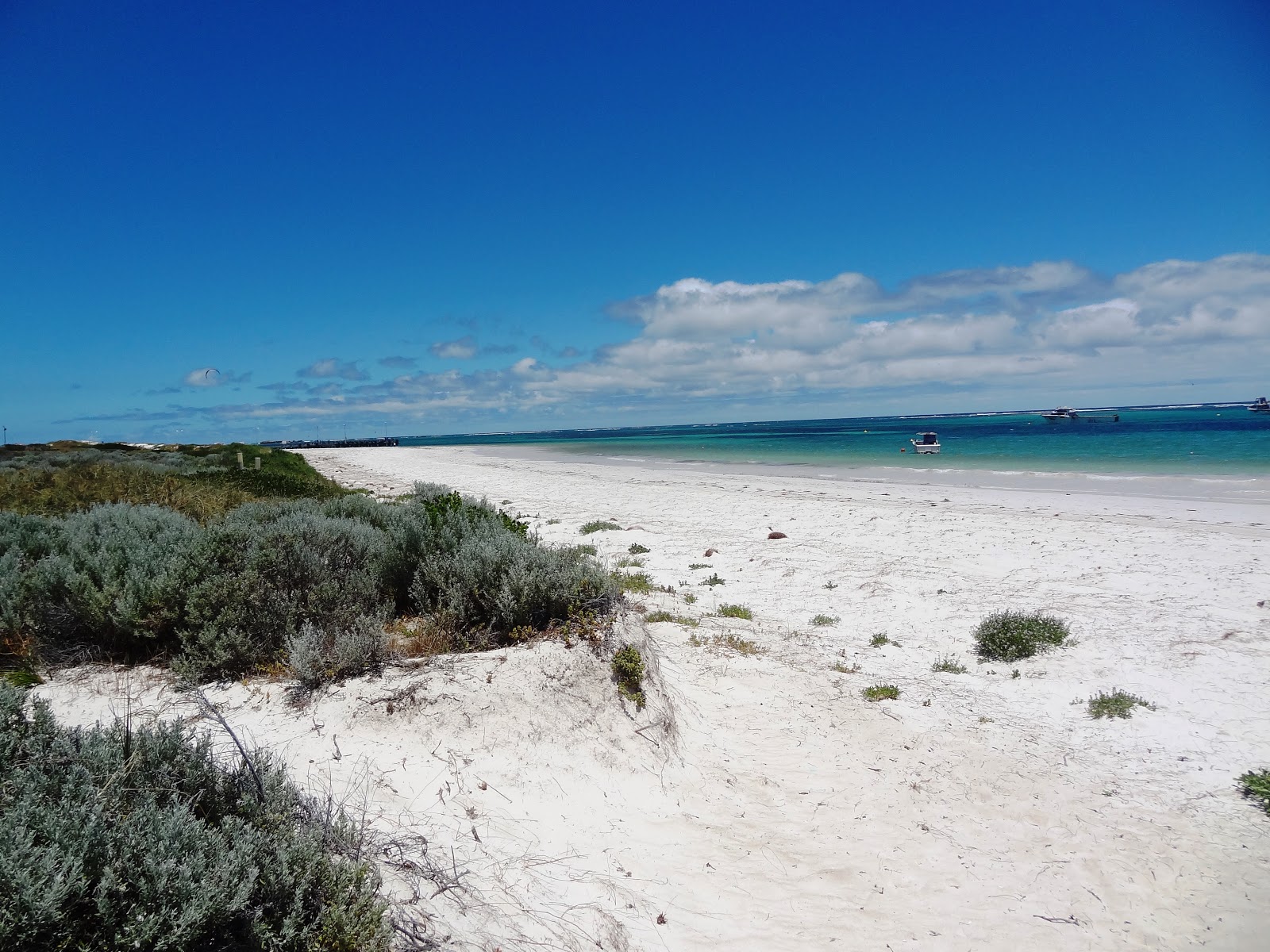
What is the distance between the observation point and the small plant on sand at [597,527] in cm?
1471

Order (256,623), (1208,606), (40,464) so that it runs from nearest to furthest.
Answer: (256,623) → (1208,606) → (40,464)

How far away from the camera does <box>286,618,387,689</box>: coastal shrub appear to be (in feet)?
15.4

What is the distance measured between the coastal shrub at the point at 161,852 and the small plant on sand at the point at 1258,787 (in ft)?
19.1

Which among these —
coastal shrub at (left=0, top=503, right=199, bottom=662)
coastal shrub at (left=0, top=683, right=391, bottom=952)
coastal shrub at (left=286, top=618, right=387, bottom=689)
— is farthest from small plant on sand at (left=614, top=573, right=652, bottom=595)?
coastal shrub at (left=0, top=683, right=391, bottom=952)

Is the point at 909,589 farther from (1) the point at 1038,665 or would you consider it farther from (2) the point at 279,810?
(2) the point at 279,810

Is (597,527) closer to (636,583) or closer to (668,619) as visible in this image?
(636,583)

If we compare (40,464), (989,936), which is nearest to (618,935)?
(989,936)

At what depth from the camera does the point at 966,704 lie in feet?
20.6

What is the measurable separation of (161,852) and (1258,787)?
669 cm

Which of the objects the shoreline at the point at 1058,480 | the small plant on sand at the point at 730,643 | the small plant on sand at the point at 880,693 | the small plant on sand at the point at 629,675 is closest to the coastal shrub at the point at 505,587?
the small plant on sand at the point at 629,675

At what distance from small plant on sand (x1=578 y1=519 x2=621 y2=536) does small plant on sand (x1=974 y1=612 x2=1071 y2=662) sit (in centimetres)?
845

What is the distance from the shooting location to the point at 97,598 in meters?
5.08

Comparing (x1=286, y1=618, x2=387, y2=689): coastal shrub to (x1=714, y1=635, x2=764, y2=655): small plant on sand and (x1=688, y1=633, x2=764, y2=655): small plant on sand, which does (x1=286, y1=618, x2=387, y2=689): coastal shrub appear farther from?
(x1=714, y1=635, x2=764, y2=655): small plant on sand

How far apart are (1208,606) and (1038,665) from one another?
3.40 m
